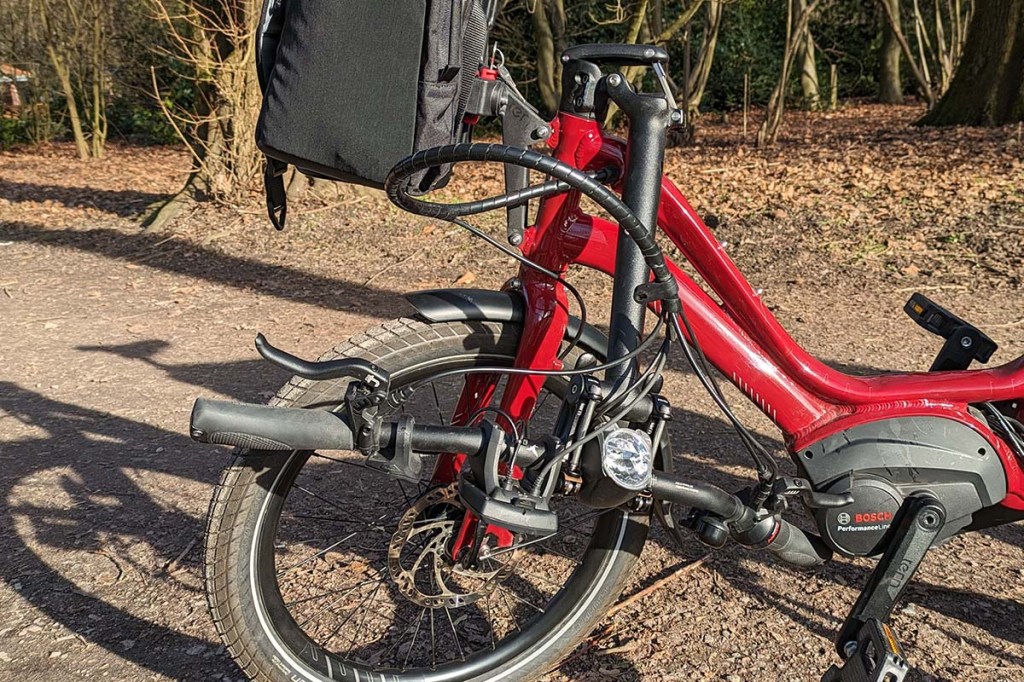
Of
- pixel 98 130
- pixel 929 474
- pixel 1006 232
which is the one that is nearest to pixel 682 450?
pixel 929 474

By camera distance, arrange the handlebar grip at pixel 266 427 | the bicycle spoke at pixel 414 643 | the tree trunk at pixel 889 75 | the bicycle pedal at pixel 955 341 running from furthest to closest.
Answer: the tree trunk at pixel 889 75, the bicycle pedal at pixel 955 341, the bicycle spoke at pixel 414 643, the handlebar grip at pixel 266 427

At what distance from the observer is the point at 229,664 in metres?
2.43

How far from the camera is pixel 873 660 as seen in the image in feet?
6.82

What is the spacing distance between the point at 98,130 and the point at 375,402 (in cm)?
1111

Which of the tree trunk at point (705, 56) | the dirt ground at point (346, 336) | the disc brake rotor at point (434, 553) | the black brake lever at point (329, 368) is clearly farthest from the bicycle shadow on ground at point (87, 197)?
the black brake lever at point (329, 368)

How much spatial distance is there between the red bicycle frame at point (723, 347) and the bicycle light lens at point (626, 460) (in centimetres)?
36

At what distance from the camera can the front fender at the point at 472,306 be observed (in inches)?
82.1

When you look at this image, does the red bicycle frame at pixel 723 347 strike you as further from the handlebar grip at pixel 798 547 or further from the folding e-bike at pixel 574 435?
the handlebar grip at pixel 798 547

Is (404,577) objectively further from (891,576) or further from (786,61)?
(786,61)

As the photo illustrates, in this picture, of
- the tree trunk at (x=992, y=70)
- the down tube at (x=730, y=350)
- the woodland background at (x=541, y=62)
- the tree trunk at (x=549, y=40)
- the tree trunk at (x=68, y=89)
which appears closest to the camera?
the down tube at (x=730, y=350)

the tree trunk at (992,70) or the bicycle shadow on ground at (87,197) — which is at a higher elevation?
the tree trunk at (992,70)

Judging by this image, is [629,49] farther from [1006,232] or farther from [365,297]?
[1006,232]

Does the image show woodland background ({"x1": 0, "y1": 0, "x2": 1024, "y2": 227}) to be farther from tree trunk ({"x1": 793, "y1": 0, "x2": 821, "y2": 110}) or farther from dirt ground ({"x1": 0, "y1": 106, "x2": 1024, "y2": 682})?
dirt ground ({"x1": 0, "y1": 106, "x2": 1024, "y2": 682})

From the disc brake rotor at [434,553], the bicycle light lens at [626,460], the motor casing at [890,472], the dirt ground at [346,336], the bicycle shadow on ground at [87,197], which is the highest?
the bicycle light lens at [626,460]
